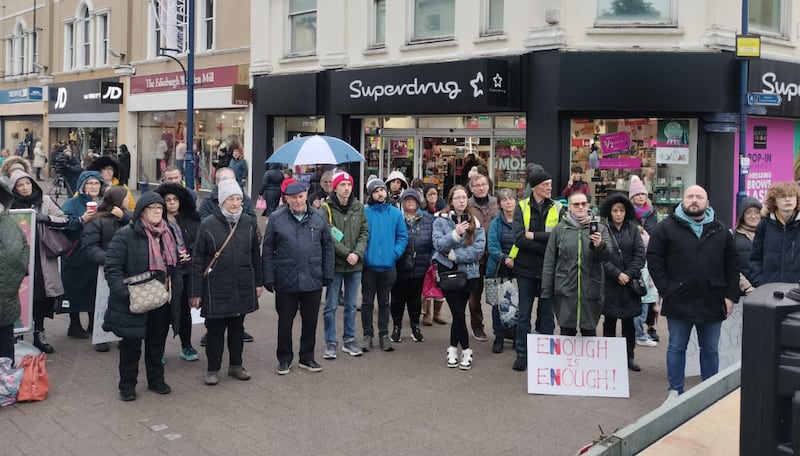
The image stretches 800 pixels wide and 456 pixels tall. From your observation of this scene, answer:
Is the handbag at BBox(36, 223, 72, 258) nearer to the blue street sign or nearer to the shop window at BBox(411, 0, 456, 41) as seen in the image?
the shop window at BBox(411, 0, 456, 41)

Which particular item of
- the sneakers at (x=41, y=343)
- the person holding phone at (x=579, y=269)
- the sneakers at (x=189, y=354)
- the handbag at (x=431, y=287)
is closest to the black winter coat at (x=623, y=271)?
the person holding phone at (x=579, y=269)

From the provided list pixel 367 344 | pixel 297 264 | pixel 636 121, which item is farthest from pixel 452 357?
pixel 636 121

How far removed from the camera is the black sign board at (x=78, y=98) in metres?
28.0

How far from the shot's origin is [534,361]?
→ 6816 millimetres

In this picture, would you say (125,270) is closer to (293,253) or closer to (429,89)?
(293,253)

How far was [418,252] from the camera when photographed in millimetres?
8484

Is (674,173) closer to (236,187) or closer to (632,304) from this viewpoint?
(632,304)

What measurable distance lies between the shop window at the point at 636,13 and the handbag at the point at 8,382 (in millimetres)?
11533

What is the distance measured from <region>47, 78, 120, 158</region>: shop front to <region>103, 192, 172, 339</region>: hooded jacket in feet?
71.5

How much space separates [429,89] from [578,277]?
32.9 ft

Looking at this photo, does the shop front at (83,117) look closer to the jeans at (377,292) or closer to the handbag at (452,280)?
the jeans at (377,292)

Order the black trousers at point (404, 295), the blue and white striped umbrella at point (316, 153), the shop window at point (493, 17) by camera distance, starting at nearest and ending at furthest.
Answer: the black trousers at point (404, 295), the blue and white striped umbrella at point (316, 153), the shop window at point (493, 17)

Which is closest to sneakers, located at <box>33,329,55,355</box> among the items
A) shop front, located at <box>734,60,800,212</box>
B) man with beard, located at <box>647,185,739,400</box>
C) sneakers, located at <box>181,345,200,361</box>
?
sneakers, located at <box>181,345,200,361</box>

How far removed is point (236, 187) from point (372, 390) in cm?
221
